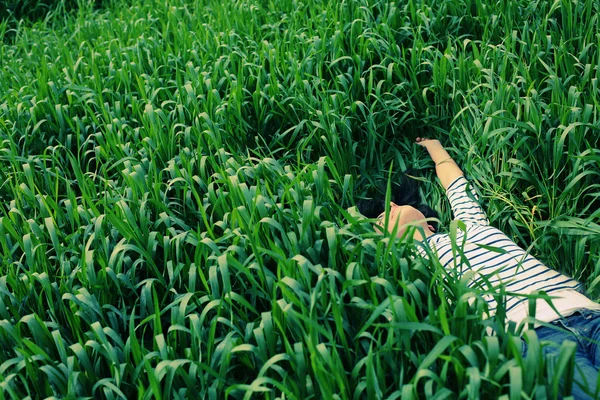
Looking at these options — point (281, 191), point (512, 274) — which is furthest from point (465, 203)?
point (281, 191)

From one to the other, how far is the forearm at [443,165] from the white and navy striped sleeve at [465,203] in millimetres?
38

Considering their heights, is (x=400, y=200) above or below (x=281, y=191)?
below

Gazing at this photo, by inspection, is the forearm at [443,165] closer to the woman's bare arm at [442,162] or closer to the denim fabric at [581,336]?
the woman's bare arm at [442,162]

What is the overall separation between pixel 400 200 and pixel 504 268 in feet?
2.84

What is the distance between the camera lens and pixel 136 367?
1.85 m

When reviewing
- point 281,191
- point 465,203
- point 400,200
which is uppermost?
point 281,191

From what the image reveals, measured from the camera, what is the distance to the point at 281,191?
8.14ft

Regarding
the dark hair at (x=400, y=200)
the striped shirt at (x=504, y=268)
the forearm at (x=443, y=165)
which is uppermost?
the forearm at (x=443, y=165)

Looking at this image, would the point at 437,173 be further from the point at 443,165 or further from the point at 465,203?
the point at 465,203

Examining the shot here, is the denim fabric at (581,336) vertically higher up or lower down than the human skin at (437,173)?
lower down

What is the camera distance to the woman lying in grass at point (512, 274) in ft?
6.29

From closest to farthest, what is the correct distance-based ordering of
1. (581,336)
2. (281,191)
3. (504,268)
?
1. (581,336)
2. (504,268)
3. (281,191)

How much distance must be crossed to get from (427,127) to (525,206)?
2.30 ft

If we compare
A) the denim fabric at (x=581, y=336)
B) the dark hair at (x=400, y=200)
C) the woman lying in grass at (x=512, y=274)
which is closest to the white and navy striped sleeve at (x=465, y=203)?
the woman lying in grass at (x=512, y=274)
